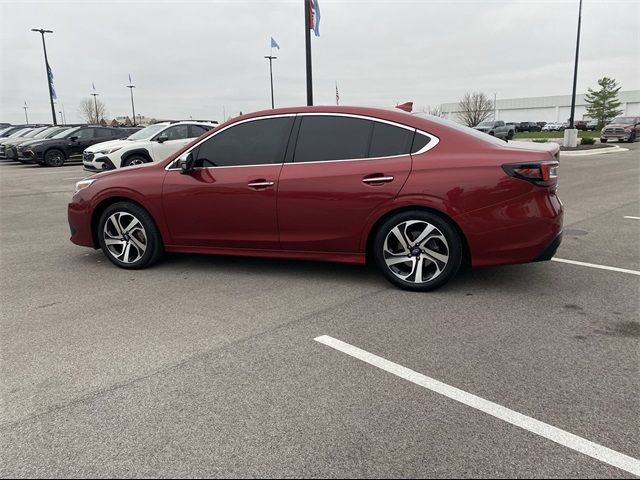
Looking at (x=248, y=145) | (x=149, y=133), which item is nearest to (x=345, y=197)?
(x=248, y=145)

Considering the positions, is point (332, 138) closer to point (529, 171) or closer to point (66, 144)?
point (529, 171)

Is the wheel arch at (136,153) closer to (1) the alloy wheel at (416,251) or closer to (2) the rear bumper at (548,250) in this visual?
(1) the alloy wheel at (416,251)

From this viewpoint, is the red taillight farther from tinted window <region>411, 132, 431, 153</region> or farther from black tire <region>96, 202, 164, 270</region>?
black tire <region>96, 202, 164, 270</region>

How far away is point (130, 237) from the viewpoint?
551cm

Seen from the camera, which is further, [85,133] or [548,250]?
[85,133]

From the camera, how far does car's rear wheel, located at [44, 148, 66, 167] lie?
20486 mm

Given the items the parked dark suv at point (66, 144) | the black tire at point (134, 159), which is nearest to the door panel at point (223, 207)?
the black tire at point (134, 159)

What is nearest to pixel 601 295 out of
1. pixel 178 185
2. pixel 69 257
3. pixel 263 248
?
pixel 263 248

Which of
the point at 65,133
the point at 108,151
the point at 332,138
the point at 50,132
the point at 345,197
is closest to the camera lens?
the point at 345,197

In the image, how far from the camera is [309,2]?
13.5m

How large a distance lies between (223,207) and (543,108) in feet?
385

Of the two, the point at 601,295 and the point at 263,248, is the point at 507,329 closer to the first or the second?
the point at 601,295

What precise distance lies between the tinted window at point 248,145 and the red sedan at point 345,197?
1 cm

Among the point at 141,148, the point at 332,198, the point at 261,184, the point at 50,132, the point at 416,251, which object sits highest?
the point at 50,132
